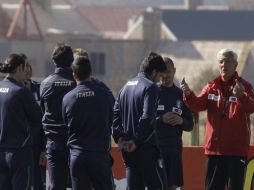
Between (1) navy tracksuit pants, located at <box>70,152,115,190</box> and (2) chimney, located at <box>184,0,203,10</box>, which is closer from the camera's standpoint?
(1) navy tracksuit pants, located at <box>70,152,115,190</box>

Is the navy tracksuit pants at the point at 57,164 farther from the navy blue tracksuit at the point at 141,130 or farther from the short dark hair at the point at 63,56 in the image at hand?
the short dark hair at the point at 63,56

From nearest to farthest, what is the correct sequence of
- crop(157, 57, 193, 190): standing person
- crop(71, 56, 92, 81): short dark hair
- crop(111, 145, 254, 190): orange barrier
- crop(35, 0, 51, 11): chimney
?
crop(71, 56, 92, 81): short dark hair, crop(157, 57, 193, 190): standing person, crop(111, 145, 254, 190): orange barrier, crop(35, 0, 51, 11): chimney

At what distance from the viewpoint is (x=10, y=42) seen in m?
88.6

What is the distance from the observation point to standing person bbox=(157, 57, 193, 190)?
41.3 feet

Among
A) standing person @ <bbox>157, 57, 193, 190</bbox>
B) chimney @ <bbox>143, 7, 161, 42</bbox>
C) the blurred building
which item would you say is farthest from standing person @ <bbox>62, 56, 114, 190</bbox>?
chimney @ <bbox>143, 7, 161, 42</bbox>

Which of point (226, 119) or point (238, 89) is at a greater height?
point (238, 89)

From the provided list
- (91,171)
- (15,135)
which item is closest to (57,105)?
(15,135)

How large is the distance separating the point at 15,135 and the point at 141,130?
4.18 ft

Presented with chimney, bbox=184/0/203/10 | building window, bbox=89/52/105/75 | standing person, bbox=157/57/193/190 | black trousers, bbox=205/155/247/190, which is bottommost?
building window, bbox=89/52/105/75

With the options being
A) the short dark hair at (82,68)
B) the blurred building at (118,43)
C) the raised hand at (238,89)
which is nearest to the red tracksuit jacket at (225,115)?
the raised hand at (238,89)

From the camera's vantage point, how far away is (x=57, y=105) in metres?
12.0

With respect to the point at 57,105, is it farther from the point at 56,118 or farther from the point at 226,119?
the point at 226,119

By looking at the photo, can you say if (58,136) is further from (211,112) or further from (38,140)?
(211,112)

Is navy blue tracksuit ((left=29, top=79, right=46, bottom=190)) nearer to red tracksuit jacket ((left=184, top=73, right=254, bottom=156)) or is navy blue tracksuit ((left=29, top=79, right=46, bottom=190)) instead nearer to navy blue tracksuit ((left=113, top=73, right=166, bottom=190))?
navy blue tracksuit ((left=113, top=73, right=166, bottom=190))
